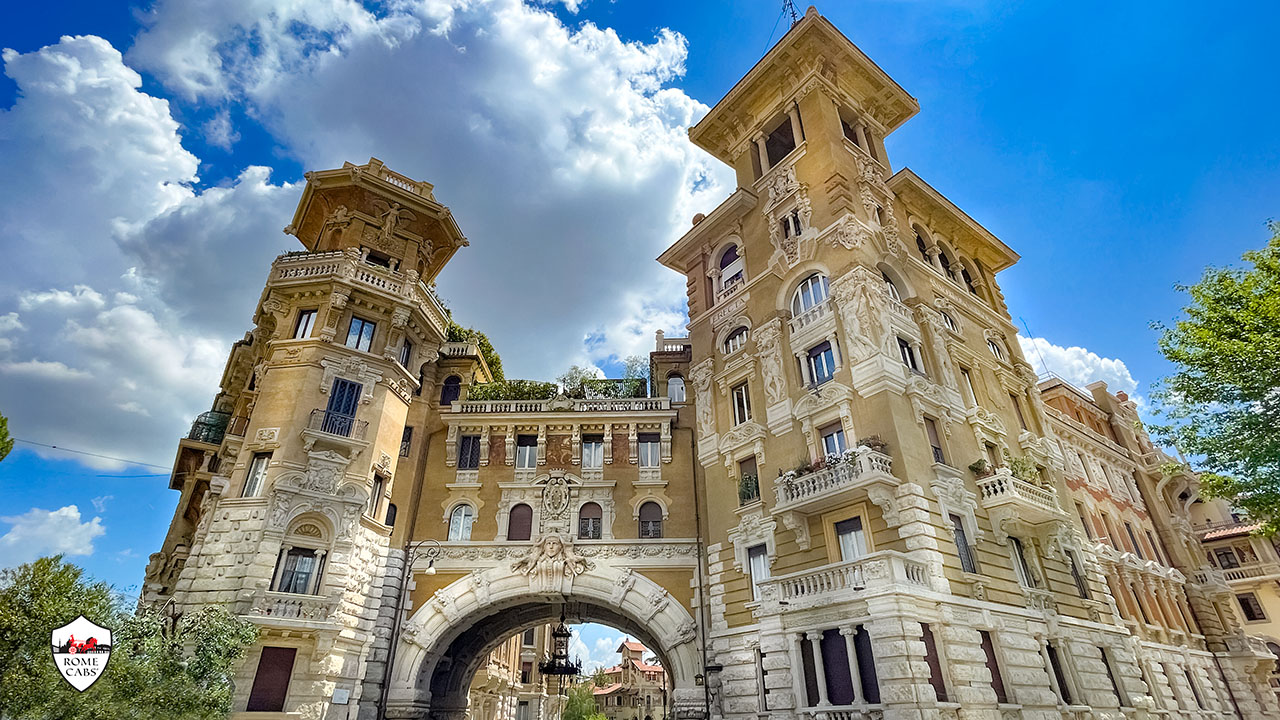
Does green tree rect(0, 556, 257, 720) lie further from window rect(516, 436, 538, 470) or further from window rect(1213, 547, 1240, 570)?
window rect(1213, 547, 1240, 570)

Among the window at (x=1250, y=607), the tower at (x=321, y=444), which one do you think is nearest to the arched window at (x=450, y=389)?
the tower at (x=321, y=444)

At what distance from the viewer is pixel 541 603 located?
93.0 ft

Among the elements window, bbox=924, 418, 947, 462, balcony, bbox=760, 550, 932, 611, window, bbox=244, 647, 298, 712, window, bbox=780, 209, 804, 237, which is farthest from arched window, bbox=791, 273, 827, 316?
window, bbox=244, 647, 298, 712

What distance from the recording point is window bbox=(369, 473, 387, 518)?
1009 inches

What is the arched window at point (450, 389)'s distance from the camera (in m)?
31.2

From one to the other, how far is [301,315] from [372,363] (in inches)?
150

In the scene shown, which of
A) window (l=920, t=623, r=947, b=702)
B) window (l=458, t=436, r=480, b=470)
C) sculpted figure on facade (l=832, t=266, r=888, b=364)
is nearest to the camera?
window (l=920, t=623, r=947, b=702)

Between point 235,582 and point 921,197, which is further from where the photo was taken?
point 921,197

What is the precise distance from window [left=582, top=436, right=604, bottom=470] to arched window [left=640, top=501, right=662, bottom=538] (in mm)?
2824

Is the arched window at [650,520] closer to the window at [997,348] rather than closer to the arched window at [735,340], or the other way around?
the arched window at [735,340]

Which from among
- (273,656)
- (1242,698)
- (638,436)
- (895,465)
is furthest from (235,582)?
(1242,698)

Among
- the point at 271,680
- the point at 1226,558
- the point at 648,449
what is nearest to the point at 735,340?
the point at 648,449

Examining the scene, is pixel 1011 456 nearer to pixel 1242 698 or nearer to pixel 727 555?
pixel 727 555

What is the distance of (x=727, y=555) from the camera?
23656 millimetres
